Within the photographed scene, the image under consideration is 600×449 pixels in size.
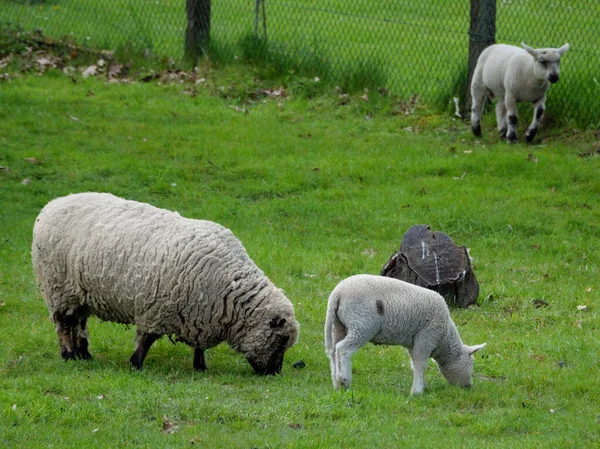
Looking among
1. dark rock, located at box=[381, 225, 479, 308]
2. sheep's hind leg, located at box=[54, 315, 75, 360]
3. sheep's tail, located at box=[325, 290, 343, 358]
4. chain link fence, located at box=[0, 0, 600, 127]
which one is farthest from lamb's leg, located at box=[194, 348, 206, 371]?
chain link fence, located at box=[0, 0, 600, 127]

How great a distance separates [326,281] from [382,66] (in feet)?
25.0

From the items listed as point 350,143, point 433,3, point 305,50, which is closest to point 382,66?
point 305,50

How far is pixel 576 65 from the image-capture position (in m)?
16.3

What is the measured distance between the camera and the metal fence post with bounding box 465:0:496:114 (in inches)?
630

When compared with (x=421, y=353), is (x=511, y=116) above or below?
below

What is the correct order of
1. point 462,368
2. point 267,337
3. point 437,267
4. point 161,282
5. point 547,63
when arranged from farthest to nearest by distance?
point 547,63
point 437,267
point 267,337
point 161,282
point 462,368

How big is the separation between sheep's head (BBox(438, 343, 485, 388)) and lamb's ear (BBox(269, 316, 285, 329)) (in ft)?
4.30

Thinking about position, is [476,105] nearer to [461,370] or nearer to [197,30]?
[197,30]

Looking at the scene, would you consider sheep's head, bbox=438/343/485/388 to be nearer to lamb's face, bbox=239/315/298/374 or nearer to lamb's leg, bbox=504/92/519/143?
lamb's face, bbox=239/315/298/374

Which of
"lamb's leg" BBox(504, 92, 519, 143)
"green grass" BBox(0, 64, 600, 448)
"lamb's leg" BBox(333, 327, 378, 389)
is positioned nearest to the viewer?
"green grass" BBox(0, 64, 600, 448)

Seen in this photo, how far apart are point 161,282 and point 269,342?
987 millimetres

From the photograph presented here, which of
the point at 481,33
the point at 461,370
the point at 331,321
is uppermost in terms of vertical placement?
the point at 481,33

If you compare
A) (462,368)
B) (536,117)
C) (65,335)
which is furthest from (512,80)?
(65,335)

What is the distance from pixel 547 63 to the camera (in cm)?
1418
